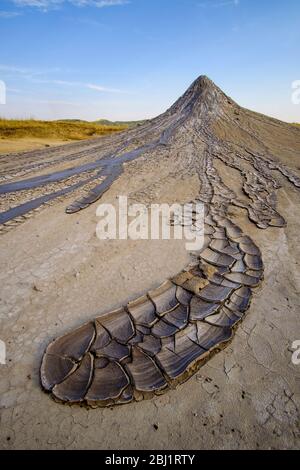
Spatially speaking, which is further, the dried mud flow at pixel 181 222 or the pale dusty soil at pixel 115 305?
the dried mud flow at pixel 181 222

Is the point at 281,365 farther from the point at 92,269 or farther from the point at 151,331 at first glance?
the point at 92,269

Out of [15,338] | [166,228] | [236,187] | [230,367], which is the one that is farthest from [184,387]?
[236,187]

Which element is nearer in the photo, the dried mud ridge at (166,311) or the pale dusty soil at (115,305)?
the pale dusty soil at (115,305)

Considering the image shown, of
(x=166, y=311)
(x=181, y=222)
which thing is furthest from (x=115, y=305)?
(x=181, y=222)

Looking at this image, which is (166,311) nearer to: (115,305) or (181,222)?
(115,305)
